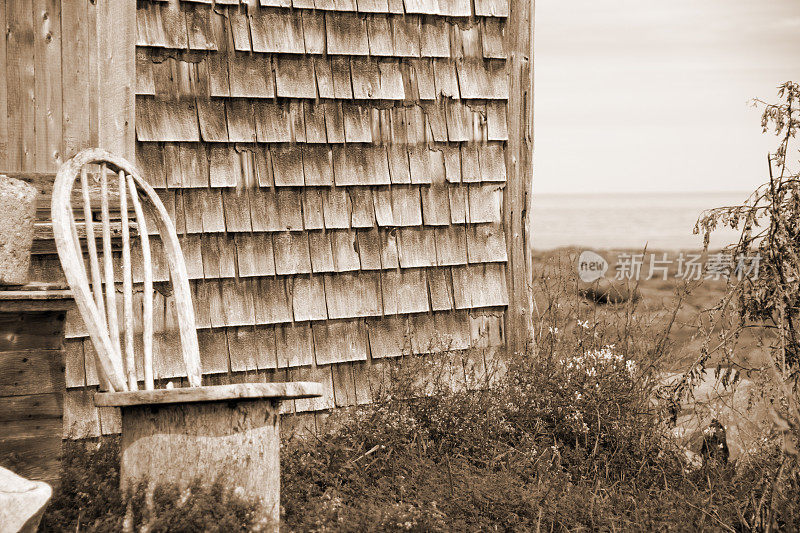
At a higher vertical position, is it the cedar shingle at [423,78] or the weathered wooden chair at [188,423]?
the cedar shingle at [423,78]

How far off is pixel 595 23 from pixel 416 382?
43.9 meters

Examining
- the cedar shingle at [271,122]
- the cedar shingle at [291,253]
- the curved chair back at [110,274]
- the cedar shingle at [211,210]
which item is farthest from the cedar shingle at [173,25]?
the cedar shingle at [291,253]

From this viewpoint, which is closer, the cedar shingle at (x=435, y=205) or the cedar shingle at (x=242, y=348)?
the cedar shingle at (x=242, y=348)

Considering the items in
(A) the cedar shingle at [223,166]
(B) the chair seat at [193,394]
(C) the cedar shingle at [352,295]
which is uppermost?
(A) the cedar shingle at [223,166]

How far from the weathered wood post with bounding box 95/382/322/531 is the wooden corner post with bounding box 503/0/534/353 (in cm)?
237

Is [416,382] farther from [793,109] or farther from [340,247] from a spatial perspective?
[793,109]

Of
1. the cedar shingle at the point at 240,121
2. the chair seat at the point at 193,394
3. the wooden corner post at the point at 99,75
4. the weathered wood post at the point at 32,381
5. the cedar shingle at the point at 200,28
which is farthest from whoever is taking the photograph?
A: the cedar shingle at the point at 240,121

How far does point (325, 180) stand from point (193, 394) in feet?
6.56

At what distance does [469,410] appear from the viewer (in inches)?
142

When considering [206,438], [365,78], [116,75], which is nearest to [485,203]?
[365,78]

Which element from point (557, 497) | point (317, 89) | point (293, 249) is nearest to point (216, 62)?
point (317, 89)

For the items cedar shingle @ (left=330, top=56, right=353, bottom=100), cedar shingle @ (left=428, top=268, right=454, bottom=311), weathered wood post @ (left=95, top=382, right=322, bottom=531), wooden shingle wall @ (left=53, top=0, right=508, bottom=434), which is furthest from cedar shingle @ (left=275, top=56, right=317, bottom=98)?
weathered wood post @ (left=95, top=382, right=322, bottom=531)

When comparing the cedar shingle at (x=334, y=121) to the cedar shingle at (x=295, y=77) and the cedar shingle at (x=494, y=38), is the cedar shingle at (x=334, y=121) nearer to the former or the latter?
the cedar shingle at (x=295, y=77)

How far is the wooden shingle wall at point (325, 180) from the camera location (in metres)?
3.45
